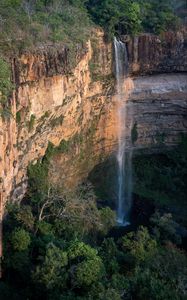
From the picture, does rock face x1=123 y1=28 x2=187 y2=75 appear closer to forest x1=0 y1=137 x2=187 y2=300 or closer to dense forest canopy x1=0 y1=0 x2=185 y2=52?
dense forest canopy x1=0 y1=0 x2=185 y2=52

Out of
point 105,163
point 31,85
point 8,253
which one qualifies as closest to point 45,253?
point 8,253

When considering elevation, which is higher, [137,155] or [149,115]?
[149,115]

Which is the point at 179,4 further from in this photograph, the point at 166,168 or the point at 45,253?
the point at 45,253

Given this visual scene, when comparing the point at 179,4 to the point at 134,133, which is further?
the point at 179,4

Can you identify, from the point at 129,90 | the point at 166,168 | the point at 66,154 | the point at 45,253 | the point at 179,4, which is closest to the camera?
the point at 45,253

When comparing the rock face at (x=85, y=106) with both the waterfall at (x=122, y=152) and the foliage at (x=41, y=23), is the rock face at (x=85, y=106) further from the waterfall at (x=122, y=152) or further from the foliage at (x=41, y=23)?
the foliage at (x=41, y=23)

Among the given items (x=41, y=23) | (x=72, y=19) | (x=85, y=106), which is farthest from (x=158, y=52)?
(x=41, y=23)

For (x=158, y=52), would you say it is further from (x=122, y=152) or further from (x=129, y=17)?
(x=122, y=152)
